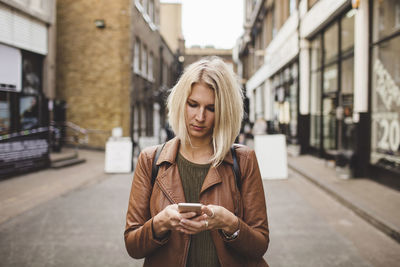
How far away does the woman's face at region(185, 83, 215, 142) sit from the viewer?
1.73 m

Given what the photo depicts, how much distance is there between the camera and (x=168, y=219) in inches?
59.0

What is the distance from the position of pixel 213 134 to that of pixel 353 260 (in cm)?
298

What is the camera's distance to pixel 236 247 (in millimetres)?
1619

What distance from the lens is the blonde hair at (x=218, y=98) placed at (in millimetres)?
1712

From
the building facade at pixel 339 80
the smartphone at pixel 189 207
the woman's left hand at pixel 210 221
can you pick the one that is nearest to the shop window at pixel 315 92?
the building facade at pixel 339 80

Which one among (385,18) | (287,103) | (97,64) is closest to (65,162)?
(97,64)

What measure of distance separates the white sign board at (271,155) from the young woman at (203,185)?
7.09 m

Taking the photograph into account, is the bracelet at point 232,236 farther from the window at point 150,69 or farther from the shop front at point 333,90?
the window at point 150,69

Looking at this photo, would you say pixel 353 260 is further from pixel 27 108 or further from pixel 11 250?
pixel 27 108

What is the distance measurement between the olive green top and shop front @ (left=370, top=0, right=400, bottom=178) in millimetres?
6717

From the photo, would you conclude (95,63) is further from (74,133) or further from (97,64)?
(74,133)

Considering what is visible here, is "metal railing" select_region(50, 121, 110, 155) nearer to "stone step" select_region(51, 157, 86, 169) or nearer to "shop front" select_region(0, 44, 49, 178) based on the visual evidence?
"stone step" select_region(51, 157, 86, 169)

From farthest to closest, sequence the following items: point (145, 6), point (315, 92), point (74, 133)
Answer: point (145, 6), point (74, 133), point (315, 92)

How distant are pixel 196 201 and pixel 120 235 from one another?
3.39 metres
